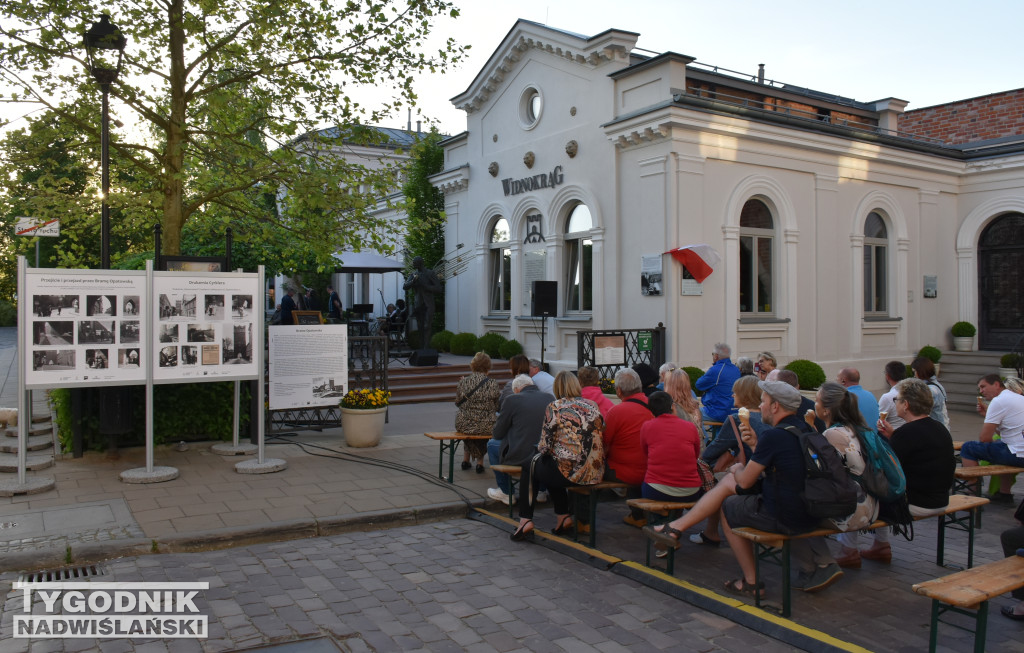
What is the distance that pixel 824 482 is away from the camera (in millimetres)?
4996

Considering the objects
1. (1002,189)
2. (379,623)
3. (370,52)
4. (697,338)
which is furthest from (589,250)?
(379,623)

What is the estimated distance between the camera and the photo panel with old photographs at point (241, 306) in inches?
345

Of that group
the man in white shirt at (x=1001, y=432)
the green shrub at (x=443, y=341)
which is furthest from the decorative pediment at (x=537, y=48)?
the man in white shirt at (x=1001, y=432)

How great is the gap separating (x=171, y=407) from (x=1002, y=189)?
783 inches

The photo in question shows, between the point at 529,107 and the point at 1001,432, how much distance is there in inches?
528

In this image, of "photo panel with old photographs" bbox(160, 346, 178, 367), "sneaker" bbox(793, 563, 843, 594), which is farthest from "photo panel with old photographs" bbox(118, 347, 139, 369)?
"sneaker" bbox(793, 563, 843, 594)

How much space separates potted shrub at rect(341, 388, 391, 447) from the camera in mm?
10328

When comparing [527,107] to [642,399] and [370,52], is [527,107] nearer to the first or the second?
[370,52]

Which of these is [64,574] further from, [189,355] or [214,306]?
[214,306]

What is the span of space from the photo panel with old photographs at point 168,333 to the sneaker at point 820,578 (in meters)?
6.76

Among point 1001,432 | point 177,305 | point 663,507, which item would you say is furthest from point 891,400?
point 177,305

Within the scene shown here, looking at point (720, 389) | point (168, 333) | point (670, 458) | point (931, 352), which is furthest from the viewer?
point (931, 352)

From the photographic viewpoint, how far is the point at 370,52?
11.1m

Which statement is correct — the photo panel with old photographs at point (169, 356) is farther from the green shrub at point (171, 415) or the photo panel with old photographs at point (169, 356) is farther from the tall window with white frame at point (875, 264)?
the tall window with white frame at point (875, 264)
